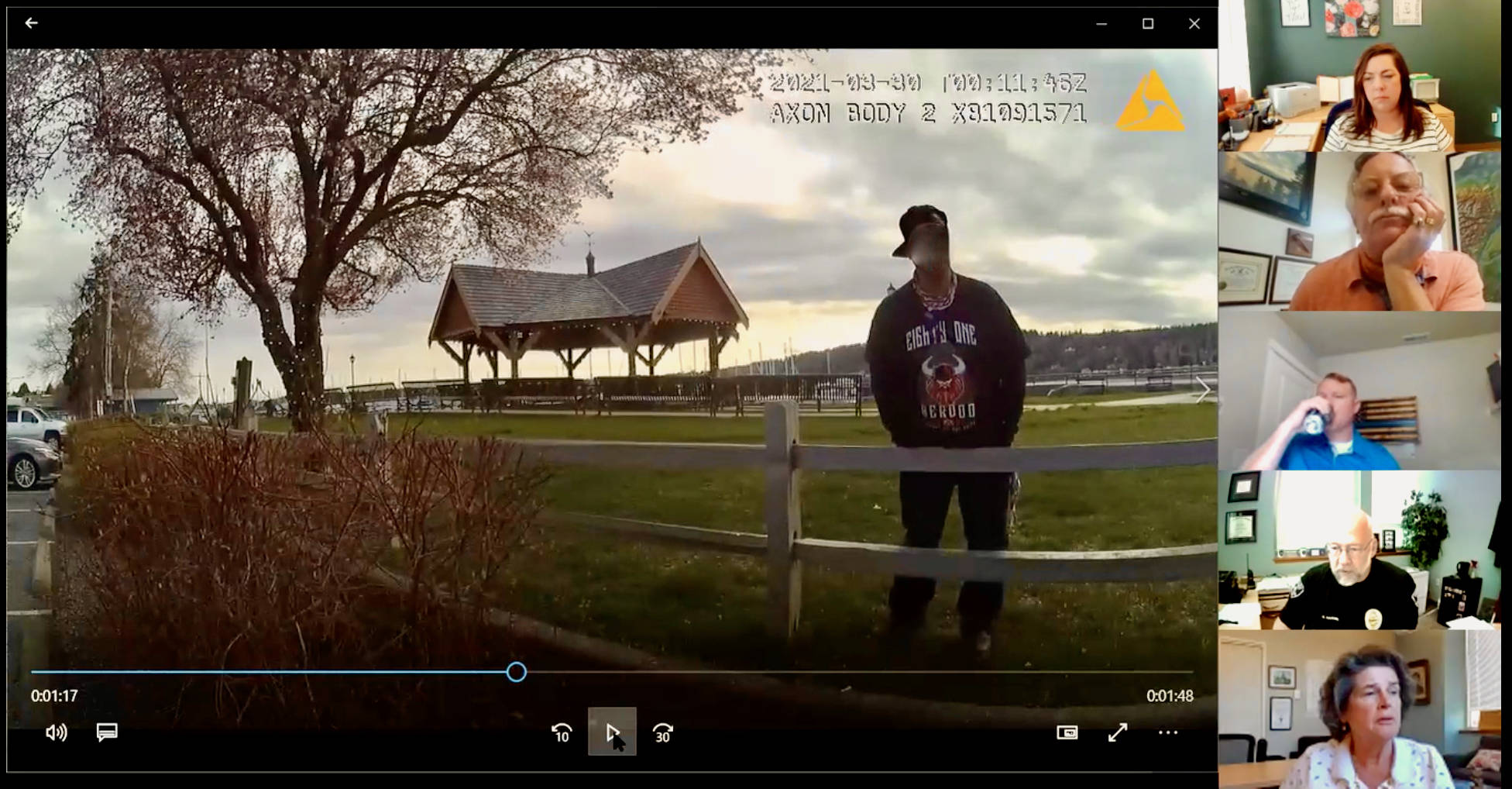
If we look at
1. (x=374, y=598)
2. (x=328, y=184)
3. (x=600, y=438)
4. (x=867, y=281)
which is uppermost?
(x=328, y=184)

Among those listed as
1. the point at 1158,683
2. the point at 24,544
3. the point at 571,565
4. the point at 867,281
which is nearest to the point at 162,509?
the point at 24,544

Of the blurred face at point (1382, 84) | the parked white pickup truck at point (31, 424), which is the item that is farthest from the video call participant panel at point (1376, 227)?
the parked white pickup truck at point (31, 424)

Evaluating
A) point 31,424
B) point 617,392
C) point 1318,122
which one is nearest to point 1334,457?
point 1318,122

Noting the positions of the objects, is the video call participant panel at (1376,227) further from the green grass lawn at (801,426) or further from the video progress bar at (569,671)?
the video progress bar at (569,671)

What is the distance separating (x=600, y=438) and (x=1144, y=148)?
5.31ft

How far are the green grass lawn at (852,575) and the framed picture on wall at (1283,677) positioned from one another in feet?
0.48

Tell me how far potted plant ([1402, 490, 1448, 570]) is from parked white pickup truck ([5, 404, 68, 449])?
11.6 feet

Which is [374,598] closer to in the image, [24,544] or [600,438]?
[600,438]

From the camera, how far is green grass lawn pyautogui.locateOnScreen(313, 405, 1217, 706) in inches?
91.4

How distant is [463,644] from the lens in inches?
92.8

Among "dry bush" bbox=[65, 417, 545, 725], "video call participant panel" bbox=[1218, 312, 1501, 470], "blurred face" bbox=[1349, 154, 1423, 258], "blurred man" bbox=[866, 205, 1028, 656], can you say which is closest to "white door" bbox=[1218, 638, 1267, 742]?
"video call participant panel" bbox=[1218, 312, 1501, 470]

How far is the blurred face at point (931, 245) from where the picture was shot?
2.30 metres

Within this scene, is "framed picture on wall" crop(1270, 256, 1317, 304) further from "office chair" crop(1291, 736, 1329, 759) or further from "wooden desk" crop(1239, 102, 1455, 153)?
"office chair" crop(1291, 736, 1329, 759)

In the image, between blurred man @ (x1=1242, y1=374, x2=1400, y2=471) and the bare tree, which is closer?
blurred man @ (x1=1242, y1=374, x2=1400, y2=471)
